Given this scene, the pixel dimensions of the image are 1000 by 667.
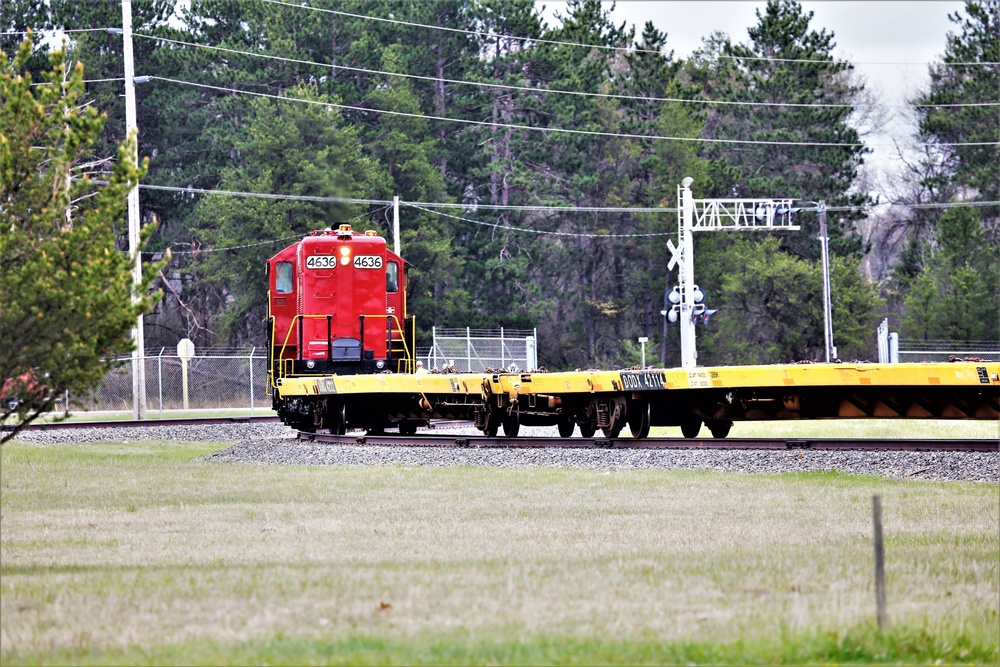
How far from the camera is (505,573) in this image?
29.7 ft

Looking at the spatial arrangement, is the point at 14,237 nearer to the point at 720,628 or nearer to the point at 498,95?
the point at 720,628

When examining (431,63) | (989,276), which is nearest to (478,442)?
(989,276)

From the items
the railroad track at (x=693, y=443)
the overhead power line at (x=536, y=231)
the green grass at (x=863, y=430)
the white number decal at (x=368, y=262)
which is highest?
the overhead power line at (x=536, y=231)

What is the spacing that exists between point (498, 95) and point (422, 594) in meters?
59.0

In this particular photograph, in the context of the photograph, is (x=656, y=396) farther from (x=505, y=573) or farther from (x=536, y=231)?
(x=536, y=231)

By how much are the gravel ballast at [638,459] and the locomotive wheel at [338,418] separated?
78 centimetres

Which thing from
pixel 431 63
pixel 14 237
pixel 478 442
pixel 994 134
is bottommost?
pixel 478 442

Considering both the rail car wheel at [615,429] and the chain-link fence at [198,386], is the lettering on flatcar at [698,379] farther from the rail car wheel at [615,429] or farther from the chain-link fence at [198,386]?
the chain-link fence at [198,386]

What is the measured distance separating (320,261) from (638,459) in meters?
9.66

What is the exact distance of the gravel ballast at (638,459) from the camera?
16.2m

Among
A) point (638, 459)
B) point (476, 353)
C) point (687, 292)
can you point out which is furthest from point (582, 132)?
point (638, 459)

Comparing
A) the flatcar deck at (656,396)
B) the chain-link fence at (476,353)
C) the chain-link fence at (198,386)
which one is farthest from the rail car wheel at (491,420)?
the chain-link fence at (198,386)

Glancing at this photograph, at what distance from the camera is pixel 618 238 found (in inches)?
2704

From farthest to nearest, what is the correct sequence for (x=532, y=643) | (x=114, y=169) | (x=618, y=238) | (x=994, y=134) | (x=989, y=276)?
(x=618, y=238)
(x=994, y=134)
(x=989, y=276)
(x=114, y=169)
(x=532, y=643)
